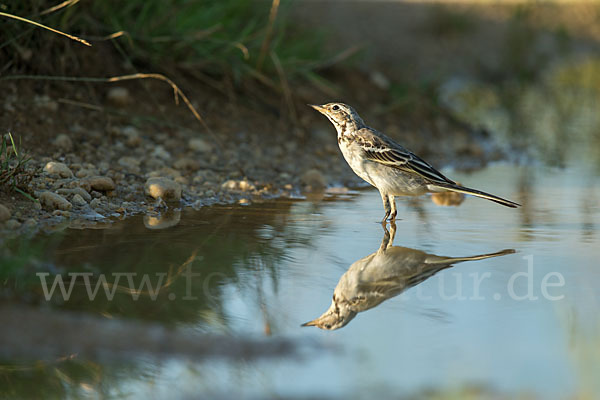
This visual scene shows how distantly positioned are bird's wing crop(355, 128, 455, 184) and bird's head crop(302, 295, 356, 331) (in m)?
2.44

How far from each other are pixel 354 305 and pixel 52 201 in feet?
7.99

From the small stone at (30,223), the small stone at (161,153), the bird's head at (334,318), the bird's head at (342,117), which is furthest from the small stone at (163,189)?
the bird's head at (334,318)

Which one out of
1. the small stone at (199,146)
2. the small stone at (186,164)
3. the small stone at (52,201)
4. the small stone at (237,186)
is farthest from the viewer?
the small stone at (199,146)

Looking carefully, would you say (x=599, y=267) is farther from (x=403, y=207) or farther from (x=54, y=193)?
(x=54, y=193)

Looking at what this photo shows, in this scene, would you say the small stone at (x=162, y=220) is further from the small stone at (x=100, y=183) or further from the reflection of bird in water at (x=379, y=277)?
the reflection of bird in water at (x=379, y=277)

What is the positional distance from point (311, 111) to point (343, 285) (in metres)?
5.03

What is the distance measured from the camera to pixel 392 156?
239 inches

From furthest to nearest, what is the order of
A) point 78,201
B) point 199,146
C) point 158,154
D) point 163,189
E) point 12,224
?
1. point 199,146
2. point 158,154
3. point 163,189
4. point 78,201
5. point 12,224

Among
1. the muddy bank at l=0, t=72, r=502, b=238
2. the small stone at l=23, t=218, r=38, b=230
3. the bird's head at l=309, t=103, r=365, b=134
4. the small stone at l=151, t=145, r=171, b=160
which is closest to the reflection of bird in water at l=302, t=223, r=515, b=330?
the bird's head at l=309, t=103, r=365, b=134

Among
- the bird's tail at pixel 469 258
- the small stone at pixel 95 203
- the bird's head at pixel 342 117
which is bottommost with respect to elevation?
the bird's tail at pixel 469 258

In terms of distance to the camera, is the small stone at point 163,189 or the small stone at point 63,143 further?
the small stone at point 63,143

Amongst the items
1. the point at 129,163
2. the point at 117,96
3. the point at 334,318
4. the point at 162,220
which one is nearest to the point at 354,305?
the point at 334,318

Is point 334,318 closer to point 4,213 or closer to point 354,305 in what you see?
point 354,305

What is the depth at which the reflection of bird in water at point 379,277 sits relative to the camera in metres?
3.65
